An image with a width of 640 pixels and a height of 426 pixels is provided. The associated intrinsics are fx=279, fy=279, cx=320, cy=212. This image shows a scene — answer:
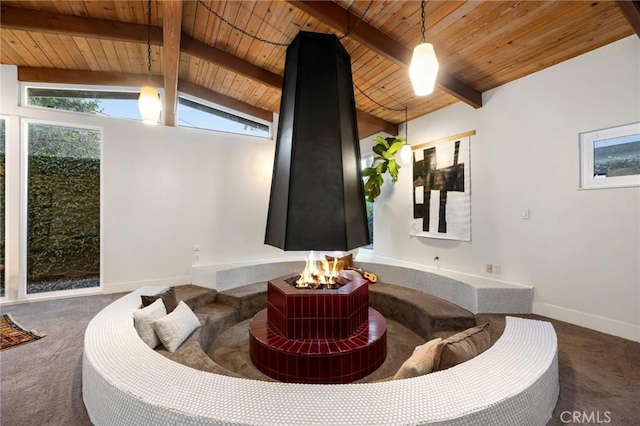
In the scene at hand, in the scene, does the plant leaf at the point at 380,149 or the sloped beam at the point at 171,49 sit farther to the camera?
the plant leaf at the point at 380,149

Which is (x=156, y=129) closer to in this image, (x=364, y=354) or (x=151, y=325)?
(x=151, y=325)

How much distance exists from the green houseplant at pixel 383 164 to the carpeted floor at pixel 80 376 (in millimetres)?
2533

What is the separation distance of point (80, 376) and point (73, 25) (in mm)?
3352

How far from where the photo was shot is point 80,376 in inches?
77.9

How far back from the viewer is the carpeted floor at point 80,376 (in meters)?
1.58

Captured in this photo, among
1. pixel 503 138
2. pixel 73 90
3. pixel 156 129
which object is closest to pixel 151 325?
pixel 156 129

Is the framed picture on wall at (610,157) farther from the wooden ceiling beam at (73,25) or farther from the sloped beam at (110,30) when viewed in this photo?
the wooden ceiling beam at (73,25)

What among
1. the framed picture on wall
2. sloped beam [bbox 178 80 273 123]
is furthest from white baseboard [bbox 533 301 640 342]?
sloped beam [bbox 178 80 273 123]

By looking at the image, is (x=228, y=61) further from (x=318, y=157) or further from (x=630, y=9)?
(x=630, y=9)

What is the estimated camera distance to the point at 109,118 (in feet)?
13.4

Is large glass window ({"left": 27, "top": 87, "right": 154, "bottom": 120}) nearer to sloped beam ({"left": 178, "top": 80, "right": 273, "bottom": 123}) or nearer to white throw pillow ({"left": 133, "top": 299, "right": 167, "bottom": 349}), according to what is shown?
sloped beam ({"left": 178, "top": 80, "right": 273, "bottom": 123})

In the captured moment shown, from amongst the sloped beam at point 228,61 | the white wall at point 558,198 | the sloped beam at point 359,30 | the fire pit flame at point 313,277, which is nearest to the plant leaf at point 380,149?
the white wall at point 558,198

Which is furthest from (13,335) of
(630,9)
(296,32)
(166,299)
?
(630,9)

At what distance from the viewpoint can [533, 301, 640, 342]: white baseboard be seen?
8.18ft
